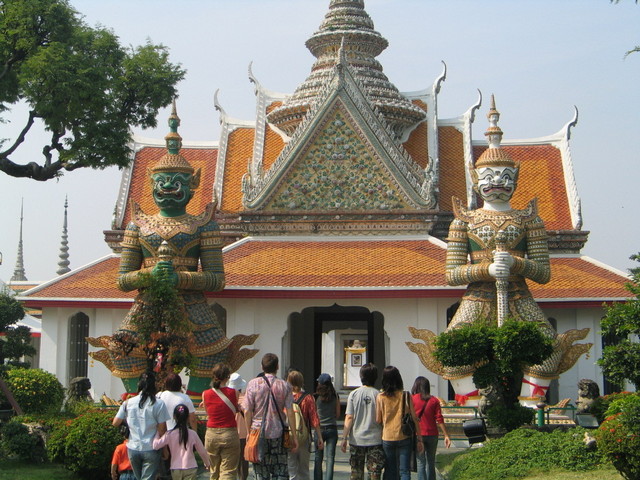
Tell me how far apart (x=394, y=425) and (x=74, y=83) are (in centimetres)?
601

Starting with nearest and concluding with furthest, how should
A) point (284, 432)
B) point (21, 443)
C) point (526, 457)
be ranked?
point (284, 432) < point (526, 457) < point (21, 443)

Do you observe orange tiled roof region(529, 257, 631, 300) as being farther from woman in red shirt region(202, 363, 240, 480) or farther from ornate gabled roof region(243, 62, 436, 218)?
woman in red shirt region(202, 363, 240, 480)

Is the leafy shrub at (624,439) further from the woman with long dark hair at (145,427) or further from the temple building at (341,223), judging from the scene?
the temple building at (341,223)

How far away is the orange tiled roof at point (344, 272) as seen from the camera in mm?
16719

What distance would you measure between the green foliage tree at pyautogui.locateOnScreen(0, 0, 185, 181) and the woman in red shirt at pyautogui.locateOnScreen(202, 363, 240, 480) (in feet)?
15.8

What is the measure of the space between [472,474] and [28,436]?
474cm

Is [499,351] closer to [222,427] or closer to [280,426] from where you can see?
[280,426]

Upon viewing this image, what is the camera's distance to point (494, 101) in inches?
637

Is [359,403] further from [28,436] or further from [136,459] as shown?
[28,436]

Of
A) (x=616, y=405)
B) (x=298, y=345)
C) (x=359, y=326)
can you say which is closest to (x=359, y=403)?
(x=616, y=405)

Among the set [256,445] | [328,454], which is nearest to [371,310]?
[328,454]

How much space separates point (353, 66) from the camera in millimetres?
21859

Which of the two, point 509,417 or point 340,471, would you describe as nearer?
point 340,471

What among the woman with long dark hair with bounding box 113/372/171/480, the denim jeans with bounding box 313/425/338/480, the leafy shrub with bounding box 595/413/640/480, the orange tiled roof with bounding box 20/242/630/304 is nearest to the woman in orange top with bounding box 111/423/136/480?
the woman with long dark hair with bounding box 113/372/171/480
